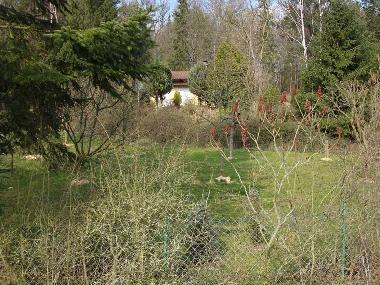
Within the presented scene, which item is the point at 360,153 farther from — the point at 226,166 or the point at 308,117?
the point at 226,166

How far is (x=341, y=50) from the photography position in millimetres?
19266

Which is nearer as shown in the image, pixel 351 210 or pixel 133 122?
pixel 351 210

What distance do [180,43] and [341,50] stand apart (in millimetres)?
33623

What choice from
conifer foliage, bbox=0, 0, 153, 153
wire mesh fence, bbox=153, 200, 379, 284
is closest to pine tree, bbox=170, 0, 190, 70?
conifer foliage, bbox=0, 0, 153, 153

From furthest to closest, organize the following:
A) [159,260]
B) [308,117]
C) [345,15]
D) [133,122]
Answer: [345,15], [133,122], [308,117], [159,260]

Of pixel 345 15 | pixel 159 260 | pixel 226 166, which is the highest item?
pixel 345 15

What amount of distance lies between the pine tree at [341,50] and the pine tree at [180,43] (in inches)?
1284

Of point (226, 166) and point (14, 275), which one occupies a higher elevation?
point (14, 275)

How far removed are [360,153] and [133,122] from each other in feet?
29.8

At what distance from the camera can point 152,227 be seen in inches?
179

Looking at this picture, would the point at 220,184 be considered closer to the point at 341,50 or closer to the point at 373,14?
the point at 341,50

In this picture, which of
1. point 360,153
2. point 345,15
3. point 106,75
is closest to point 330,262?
point 360,153

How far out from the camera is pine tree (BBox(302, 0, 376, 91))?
19016mm

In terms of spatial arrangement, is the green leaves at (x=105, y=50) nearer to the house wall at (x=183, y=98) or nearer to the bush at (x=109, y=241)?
the bush at (x=109, y=241)
